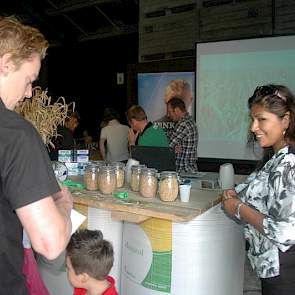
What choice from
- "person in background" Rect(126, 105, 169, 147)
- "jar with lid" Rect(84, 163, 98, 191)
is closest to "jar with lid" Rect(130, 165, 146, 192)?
"jar with lid" Rect(84, 163, 98, 191)

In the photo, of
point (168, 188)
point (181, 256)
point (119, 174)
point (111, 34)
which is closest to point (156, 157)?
point (119, 174)

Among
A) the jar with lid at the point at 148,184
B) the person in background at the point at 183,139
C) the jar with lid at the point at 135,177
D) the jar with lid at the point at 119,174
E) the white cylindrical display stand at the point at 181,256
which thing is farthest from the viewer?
A: the person in background at the point at 183,139

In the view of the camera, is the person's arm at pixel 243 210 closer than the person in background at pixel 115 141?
Yes

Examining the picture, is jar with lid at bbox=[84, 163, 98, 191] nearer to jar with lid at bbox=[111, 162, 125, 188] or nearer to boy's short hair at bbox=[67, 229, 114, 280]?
jar with lid at bbox=[111, 162, 125, 188]

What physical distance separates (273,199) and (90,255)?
0.76 metres

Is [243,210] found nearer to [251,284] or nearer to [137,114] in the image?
[251,284]

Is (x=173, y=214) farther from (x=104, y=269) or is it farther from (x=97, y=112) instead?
(x=97, y=112)

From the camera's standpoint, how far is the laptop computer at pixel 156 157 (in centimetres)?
277

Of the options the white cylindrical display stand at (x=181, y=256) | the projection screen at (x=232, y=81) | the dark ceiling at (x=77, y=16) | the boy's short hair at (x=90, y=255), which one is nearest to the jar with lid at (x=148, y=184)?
the white cylindrical display stand at (x=181, y=256)

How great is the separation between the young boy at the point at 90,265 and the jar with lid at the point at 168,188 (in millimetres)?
462

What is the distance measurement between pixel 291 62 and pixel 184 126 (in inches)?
60.0

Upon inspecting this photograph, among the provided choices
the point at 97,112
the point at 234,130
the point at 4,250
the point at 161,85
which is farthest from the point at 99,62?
the point at 4,250

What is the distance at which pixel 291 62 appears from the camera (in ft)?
14.8

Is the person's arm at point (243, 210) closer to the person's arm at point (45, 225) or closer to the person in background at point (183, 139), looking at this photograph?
the person's arm at point (45, 225)
